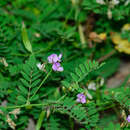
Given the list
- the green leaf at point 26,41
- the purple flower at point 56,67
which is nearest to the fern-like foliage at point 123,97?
the purple flower at point 56,67

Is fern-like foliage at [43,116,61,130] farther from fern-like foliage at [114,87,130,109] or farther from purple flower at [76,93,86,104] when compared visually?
fern-like foliage at [114,87,130,109]

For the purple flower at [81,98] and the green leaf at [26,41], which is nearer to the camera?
the purple flower at [81,98]

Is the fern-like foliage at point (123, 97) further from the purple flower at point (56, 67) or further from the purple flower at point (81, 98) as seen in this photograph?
the purple flower at point (56, 67)

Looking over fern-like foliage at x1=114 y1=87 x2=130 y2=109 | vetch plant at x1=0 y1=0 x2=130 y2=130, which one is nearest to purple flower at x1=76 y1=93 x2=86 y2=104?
vetch plant at x1=0 y1=0 x2=130 y2=130

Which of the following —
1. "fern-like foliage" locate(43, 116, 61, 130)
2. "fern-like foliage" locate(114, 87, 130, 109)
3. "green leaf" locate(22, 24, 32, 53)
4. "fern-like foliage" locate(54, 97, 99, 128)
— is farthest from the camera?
"green leaf" locate(22, 24, 32, 53)

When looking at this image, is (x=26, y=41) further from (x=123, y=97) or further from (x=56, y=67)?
(x=123, y=97)

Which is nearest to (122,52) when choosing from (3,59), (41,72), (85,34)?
(85,34)

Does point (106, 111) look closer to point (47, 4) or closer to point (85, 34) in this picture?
point (85, 34)

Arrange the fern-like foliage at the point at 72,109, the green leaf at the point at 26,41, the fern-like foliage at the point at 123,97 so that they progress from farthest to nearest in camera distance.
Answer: the green leaf at the point at 26,41, the fern-like foliage at the point at 123,97, the fern-like foliage at the point at 72,109

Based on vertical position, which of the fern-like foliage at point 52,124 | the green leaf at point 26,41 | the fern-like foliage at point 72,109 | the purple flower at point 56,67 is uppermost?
the green leaf at point 26,41

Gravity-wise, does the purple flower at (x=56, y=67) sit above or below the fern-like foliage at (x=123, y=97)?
above

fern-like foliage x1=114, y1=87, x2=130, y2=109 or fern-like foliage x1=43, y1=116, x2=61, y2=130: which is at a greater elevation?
fern-like foliage x1=114, y1=87, x2=130, y2=109

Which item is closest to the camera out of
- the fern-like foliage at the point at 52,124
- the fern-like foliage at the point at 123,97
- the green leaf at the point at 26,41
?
the fern-like foliage at the point at 123,97
